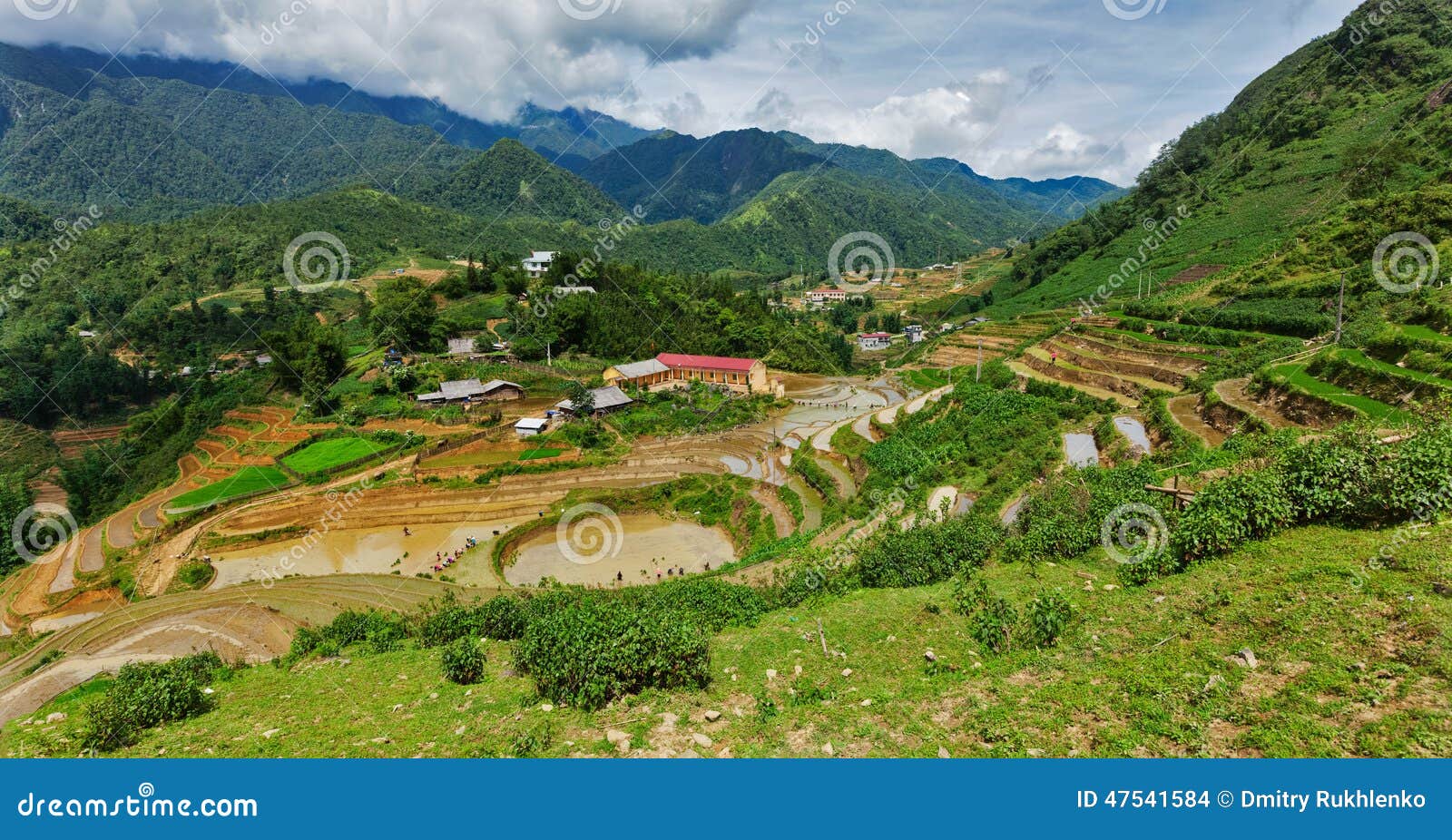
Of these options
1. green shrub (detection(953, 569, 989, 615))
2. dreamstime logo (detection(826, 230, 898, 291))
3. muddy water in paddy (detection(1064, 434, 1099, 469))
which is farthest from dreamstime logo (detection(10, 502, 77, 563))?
dreamstime logo (detection(826, 230, 898, 291))

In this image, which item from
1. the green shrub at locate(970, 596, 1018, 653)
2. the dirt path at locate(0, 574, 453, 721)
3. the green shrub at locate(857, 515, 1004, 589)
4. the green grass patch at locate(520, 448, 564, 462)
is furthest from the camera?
the green grass patch at locate(520, 448, 564, 462)

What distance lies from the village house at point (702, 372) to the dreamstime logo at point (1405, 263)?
1420 inches

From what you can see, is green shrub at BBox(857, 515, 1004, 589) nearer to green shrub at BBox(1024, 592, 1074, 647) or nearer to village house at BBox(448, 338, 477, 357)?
green shrub at BBox(1024, 592, 1074, 647)

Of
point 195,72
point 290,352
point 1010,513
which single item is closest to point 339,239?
point 290,352

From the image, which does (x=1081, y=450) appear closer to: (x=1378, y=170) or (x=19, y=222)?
→ (x=1378, y=170)

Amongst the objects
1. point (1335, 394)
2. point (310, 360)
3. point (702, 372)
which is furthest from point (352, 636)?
point (702, 372)

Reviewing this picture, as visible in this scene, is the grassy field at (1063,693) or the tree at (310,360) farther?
the tree at (310,360)

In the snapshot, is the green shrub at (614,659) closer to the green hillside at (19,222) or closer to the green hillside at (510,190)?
the green hillside at (19,222)

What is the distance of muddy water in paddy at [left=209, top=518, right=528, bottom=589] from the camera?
→ 2371cm

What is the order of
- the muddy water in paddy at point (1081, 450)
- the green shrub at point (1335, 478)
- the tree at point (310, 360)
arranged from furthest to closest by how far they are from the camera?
the tree at point (310, 360) < the muddy water in paddy at point (1081, 450) < the green shrub at point (1335, 478)

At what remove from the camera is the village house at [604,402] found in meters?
40.5

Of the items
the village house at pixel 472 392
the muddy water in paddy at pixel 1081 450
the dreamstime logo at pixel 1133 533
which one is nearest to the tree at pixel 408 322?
the village house at pixel 472 392

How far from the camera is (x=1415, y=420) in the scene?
415 inches

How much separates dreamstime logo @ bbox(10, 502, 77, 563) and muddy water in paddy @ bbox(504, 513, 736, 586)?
22.1 metres
